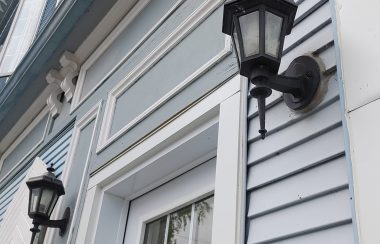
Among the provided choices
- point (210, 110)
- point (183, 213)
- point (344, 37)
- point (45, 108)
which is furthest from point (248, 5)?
point (45, 108)

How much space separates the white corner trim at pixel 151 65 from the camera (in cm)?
232

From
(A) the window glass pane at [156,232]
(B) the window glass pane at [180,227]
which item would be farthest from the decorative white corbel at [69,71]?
(B) the window glass pane at [180,227]

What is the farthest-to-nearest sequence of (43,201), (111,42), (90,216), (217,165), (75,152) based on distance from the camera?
(111,42) → (75,152) → (43,201) → (90,216) → (217,165)

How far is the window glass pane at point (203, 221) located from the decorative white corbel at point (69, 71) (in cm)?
226

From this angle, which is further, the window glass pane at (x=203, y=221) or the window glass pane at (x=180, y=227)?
the window glass pane at (x=180, y=227)

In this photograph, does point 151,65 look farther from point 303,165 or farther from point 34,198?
point 303,165

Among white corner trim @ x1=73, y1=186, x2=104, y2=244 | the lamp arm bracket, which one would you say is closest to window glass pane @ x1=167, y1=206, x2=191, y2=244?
white corner trim @ x1=73, y1=186, x2=104, y2=244

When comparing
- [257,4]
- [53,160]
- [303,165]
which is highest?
[53,160]

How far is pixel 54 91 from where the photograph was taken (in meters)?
4.49

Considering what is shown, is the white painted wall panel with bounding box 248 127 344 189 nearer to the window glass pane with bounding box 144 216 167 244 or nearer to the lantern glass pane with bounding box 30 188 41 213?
the window glass pane with bounding box 144 216 167 244

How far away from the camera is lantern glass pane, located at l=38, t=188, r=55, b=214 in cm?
304

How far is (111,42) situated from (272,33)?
7.75 feet

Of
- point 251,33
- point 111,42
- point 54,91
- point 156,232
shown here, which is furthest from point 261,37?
point 54,91

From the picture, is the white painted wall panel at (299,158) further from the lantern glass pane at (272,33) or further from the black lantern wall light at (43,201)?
the black lantern wall light at (43,201)
